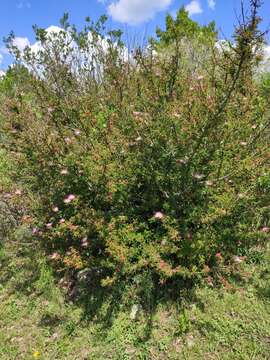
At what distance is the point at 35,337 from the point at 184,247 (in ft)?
4.81

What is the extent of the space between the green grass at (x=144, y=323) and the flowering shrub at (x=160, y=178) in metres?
0.25

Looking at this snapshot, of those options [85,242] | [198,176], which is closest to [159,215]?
[198,176]

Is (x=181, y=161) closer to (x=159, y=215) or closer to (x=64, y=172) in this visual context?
(x=159, y=215)

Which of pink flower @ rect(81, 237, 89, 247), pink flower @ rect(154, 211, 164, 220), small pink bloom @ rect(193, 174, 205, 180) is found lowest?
pink flower @ rect(81, 237, 89, 247)

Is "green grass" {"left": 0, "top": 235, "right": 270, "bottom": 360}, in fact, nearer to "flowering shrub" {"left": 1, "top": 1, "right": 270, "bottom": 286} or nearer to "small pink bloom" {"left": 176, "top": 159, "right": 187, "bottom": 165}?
"flowering shrub" {"left": 1, "top": 1, "right": 270, "bottom": 286}

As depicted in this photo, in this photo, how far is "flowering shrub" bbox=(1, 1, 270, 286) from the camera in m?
2.69

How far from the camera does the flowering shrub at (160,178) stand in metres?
2.69

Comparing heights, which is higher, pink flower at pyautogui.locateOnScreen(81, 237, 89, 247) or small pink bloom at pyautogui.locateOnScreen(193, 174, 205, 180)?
small pink bloom at pyautogui.locateOnScreen(193, 174, 205, 180)

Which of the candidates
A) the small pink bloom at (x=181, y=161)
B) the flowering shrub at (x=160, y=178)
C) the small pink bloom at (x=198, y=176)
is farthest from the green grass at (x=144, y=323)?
the small pink bloom at (x=181, y=161)

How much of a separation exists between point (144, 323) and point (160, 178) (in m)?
1.20

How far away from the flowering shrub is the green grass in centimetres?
25

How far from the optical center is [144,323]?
2641 mm

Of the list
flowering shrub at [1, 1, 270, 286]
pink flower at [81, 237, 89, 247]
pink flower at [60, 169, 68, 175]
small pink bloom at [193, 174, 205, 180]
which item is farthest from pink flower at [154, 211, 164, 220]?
pink flower at [60, 169, 68, 175]

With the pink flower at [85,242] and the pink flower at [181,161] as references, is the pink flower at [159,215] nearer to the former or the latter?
the pink flower at [181,161]
